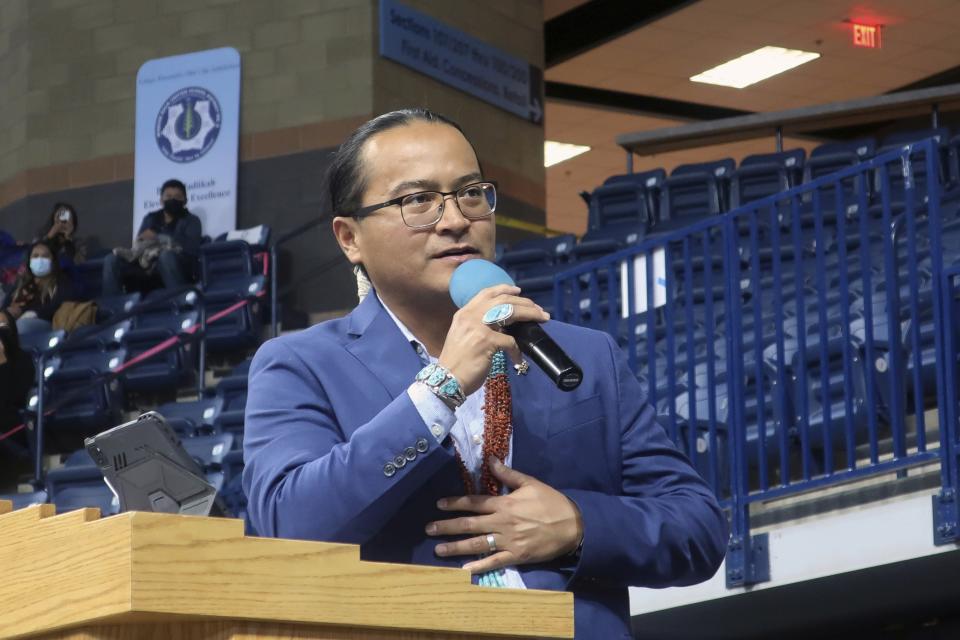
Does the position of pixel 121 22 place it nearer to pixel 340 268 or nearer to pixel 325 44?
pixel 325 44

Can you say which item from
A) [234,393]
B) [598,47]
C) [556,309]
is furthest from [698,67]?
[556,309]

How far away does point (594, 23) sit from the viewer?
39.9 feet

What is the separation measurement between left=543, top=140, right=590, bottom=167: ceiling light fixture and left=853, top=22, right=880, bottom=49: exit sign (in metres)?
3.17

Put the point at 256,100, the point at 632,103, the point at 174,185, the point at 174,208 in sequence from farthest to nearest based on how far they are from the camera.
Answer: the point at 632,103
the point at 256,100
the point at 174,185
the point at 174,208

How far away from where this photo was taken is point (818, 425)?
14.3 feet

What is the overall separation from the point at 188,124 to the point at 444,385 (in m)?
9.19

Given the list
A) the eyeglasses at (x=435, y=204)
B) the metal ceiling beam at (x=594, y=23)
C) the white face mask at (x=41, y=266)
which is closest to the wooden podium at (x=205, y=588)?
the eyeglasses at (x=435, y=204)

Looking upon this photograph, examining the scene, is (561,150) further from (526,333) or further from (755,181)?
(526,333)

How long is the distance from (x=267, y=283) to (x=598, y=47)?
4226mm

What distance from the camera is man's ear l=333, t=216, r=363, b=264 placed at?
1.73 m

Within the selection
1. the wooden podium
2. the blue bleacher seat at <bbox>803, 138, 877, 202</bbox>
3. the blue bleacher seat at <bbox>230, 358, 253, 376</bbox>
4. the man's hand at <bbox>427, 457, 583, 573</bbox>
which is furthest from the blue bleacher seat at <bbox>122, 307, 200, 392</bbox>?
the wooden podium

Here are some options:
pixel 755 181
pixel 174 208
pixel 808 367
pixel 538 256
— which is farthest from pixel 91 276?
pixel 808 367

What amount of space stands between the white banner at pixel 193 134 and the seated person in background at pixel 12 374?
1.91 metres

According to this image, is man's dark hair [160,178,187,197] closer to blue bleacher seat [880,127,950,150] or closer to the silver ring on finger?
blue bleacher seat [880,127,950,150]
